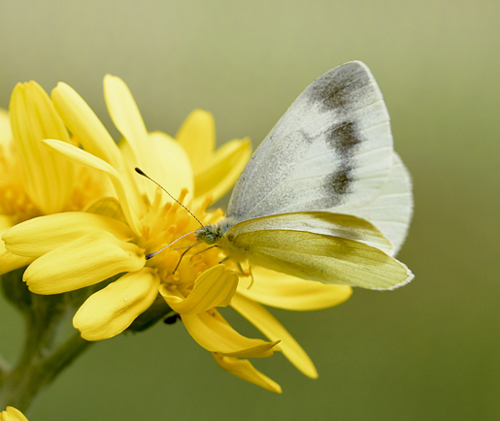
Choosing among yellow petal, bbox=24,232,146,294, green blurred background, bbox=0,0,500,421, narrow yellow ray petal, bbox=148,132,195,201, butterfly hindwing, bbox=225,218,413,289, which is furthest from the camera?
green blurred background, bbox=0,0,500,421

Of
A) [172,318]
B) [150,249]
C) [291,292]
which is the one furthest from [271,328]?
[150,249]

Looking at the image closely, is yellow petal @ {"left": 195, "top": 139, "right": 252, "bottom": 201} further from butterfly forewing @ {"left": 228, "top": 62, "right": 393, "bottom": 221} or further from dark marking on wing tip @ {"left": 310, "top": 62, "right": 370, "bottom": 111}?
dark marking on wing tip @ {"left": 310, "top": 62, "right": 370, "bottom": 111}

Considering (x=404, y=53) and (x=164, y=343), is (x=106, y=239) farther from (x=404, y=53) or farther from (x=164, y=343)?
(x=404, y=53)

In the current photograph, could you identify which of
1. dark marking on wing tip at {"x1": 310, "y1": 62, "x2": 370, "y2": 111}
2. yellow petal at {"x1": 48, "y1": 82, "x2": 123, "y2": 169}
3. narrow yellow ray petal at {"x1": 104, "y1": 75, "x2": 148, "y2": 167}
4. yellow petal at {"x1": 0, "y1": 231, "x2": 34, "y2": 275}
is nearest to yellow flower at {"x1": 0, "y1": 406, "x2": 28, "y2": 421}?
yellow petal at {"x1": 0, "y1": 231, "x2": 34, "y2": 275}

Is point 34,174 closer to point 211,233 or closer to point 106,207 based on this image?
point 106,207

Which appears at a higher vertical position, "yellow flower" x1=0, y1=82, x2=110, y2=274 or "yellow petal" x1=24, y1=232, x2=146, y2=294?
"yellow flower" x1=0, y1=82, x2=110, y2=274

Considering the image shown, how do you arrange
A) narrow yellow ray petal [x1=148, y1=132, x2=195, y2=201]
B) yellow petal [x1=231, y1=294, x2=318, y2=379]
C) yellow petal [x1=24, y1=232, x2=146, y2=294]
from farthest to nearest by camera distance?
1. narrow yellow ray petal [x1=148, y1=132, x2=195, y2=201]
2. yellow petal [x1=231, y1=294, x2=318, y2=379]
3. yellow petal [x1=24, y1=232, x2=146, y2=294]

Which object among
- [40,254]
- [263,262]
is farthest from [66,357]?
[263,262]

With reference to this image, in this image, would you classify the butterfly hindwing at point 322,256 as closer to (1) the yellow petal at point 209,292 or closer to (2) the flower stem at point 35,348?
(1) the yellow petal at point 209,292
